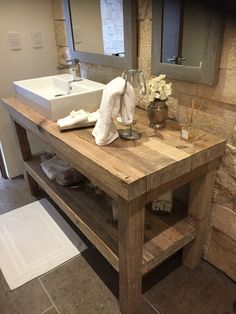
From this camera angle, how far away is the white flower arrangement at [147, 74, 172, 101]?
3.74ft

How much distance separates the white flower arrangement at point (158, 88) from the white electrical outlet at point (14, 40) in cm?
133

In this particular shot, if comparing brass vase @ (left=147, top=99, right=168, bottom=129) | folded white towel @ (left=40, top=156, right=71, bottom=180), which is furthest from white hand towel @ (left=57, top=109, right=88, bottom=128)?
folded white towel @ (left=40, top=156, right=71, bottom=180)

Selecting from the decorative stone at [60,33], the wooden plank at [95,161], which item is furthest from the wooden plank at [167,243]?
the decorative stone at [60,33]

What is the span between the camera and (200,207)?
1301 mm

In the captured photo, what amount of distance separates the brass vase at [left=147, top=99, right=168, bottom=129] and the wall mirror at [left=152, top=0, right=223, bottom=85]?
0.53ft

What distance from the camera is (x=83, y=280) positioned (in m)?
1.48

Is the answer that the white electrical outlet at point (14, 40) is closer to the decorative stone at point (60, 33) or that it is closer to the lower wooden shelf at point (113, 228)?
the decorative stone at point (60, 33)

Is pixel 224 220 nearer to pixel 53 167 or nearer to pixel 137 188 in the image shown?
pixel 137 188

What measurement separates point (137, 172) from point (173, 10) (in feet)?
2.50

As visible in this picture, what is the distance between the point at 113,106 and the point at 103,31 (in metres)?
0.78

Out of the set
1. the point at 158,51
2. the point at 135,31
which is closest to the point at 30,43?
the point at 135,31

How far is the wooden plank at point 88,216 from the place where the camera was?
48.5 inches

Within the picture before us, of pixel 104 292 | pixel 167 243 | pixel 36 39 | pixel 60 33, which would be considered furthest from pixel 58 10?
pixel 104 292

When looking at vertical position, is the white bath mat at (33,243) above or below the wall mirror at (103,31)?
below
